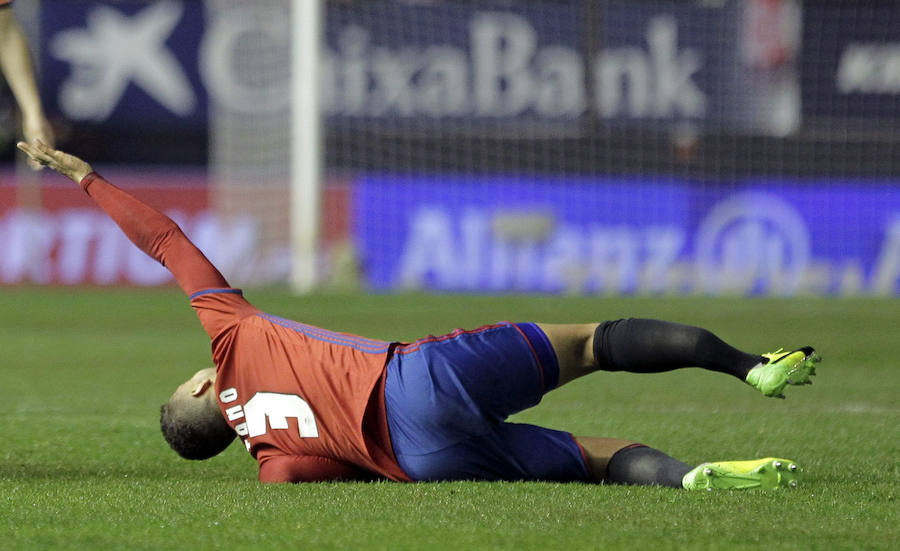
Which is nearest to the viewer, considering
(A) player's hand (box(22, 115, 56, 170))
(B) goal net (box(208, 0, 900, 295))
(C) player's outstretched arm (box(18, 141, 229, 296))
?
(C) player's outstretched arm (box(18, 141, 229, 296))

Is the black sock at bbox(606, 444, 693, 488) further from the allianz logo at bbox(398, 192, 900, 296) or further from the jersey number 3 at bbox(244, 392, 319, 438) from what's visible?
the allianz logo at bbox(398, 192, 900, 296)

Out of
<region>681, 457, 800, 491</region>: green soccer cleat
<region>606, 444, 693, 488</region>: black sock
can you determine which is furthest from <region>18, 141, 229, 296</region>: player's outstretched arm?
<region>681, 457, 800, 491</region>: green soccer cleat

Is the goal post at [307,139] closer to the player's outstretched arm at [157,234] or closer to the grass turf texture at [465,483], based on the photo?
the grass turf texture at [465,483]

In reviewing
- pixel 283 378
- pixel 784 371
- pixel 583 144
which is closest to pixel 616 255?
pixel 583 144

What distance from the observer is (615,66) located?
18266 mm

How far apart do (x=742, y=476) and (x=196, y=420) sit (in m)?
1.78

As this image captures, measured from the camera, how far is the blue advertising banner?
15688 millimetres

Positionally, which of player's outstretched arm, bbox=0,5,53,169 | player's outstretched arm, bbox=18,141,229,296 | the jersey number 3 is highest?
player's outstretched arm, bbox=0,5,53,169

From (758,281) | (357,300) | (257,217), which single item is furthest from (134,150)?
(758,281)

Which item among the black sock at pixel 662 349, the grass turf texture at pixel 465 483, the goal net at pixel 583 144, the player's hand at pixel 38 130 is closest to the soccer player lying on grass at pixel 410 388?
the black sock at pixel 662 349

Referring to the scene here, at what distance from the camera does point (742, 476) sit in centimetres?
438

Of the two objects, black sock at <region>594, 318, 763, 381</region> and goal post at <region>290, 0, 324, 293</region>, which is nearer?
black sock at <region>594, 318, 763, 381</region>

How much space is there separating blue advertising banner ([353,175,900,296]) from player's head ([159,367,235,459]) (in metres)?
11.0

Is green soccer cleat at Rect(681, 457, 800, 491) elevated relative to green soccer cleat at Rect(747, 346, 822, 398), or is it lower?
lower
